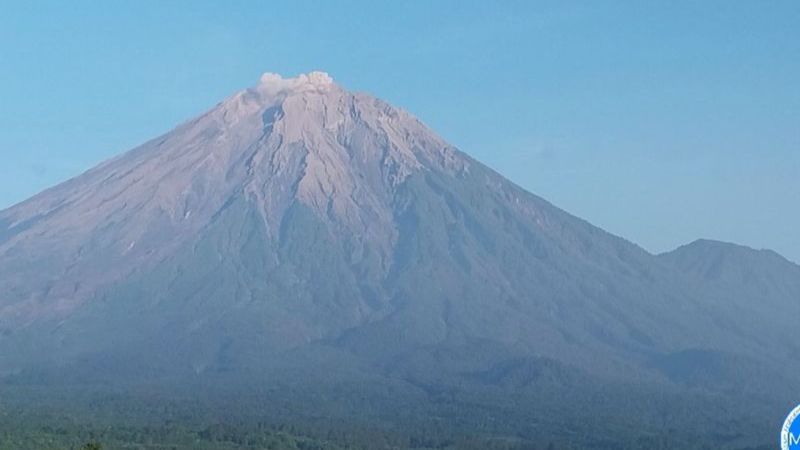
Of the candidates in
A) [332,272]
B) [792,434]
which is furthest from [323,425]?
[792,434]

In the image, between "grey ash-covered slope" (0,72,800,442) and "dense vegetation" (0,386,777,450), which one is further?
"grey ash-covered slope" (0,72,800,442)

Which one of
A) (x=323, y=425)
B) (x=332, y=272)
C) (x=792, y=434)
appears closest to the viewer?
(x=792, y=434)

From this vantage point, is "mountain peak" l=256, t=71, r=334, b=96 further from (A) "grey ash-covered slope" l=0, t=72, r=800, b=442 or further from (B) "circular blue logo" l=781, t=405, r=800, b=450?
(B) "circular blue logo" l=781, t=405, r=800, b=450

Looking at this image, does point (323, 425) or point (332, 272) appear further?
point (332, 272)

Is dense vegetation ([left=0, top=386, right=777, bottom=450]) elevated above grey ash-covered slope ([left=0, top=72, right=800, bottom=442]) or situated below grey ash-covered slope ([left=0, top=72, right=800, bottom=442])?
below

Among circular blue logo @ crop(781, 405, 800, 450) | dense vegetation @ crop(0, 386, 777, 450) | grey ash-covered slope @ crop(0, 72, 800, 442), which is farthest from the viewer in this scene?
grey ash-covered slope @ crop(0, 72, 800, 442)

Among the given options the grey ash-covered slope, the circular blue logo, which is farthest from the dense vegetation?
the circular blue logo

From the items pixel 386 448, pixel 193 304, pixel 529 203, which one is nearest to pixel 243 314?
pixel 193 304

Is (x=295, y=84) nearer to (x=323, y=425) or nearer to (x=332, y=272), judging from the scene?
(x=332, y=272)
